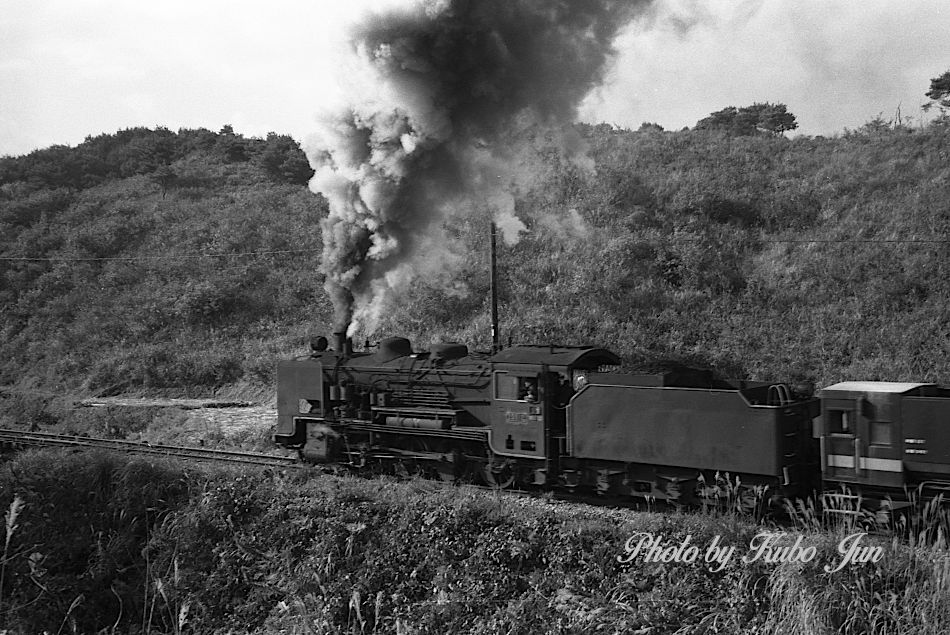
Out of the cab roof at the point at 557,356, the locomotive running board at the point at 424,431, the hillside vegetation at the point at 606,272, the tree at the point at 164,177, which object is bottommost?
the locomotive running board at the point at 424,431

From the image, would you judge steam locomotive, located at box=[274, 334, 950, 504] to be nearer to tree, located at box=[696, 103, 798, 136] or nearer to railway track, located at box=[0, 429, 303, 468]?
railway track, located at box=[0, 429, 303, 468]

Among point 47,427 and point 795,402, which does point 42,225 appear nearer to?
point 47,427

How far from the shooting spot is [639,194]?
89.4 feet

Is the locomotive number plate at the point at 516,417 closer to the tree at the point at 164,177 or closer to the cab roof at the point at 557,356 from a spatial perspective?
the cab roof at the point at 557,356

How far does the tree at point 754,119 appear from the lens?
38375mm

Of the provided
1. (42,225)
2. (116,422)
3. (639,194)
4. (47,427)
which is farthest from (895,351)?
(42,225)

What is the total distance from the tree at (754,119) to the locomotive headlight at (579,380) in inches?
1166

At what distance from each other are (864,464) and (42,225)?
40.5m

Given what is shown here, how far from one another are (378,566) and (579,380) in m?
3.93

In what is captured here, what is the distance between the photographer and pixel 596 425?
1094 centimetres

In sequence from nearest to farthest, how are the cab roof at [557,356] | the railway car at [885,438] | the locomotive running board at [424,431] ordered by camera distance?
the railway car at [885,438] < the cab roof at [557,356] < the locomotive running board at [424,431]
